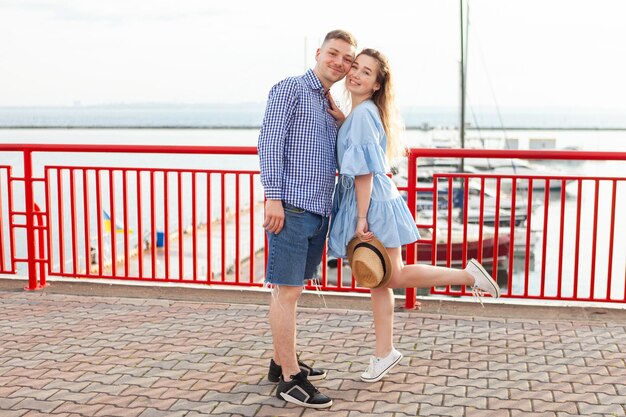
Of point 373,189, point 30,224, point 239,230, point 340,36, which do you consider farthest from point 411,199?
point 30,224

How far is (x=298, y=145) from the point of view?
398 centimetres

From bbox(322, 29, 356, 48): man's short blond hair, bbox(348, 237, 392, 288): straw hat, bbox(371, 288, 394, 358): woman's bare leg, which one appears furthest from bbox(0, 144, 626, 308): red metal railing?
bbox(322, 29, 356, 48): man's short blond hair

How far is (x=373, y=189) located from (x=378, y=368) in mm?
1035

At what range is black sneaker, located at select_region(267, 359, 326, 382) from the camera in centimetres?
440

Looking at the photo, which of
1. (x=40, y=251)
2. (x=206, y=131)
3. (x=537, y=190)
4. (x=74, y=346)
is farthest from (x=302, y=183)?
(x=206, y=131)

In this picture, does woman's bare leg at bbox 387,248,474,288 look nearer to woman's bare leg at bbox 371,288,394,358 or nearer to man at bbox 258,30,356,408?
woman's bare leg at bbox 371,288,394,358

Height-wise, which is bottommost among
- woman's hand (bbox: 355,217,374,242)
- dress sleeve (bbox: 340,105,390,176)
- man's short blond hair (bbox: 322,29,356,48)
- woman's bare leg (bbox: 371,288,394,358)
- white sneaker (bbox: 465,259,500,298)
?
woman's bare leg (bbox: 371,288,394,358)

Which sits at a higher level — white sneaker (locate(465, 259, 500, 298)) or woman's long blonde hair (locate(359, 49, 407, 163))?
woman's long blonde hair (locate(359, 49, 407, 163))

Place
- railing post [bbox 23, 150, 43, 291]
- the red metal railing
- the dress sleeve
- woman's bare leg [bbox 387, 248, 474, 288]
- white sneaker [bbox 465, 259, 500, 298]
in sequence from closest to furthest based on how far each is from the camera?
the dress sleeve, woman's bare leg [bbox 387, 248, 474, 288], white sneaker [bbox 465, 259, 500, 298], the red metal railing, railing post [bbox 23, 150, 43, 291]

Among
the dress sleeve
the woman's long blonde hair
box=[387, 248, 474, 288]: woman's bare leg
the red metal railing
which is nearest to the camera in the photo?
the dress sleeve

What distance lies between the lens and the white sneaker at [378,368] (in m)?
4.43

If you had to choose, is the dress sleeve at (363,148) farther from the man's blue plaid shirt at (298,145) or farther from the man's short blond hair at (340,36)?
the man's short blond hair at (340,36)

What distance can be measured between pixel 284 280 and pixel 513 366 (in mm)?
1593

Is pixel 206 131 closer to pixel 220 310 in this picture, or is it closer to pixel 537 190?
pixel 537 190
